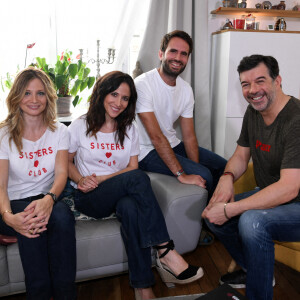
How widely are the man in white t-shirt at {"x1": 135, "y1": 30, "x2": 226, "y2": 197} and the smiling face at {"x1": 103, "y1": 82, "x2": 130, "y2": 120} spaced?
0.26 m

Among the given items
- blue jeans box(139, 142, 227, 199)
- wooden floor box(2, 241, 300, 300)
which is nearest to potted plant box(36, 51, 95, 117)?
blue jeans box(139, 142, 227, 199)

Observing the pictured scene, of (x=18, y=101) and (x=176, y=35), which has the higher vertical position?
(x=176, y=35)

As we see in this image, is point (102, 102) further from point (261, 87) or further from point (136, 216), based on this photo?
point (261, 87)

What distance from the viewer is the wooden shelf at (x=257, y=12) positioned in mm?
2639

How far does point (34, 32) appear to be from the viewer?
2625 millimetres

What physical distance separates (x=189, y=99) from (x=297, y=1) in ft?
4.72

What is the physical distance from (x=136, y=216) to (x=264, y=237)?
0.54m

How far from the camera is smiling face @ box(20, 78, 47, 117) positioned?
1550 mm

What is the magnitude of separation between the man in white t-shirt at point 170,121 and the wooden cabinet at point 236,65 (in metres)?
0.42

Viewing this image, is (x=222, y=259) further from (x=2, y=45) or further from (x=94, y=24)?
(x=2, y=45)

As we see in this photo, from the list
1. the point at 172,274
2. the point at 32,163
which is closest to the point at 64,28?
the point at 32,163

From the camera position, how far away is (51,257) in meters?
1.43

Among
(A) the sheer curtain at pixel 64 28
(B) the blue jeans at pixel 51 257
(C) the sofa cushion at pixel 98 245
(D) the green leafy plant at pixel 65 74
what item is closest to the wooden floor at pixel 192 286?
(C) the sofa cushion at pixel 98 245

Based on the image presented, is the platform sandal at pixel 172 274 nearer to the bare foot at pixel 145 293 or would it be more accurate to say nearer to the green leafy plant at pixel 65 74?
the bare foot at pixel 145 293
